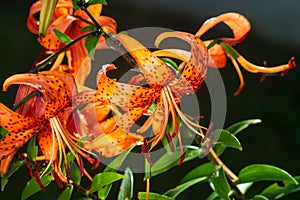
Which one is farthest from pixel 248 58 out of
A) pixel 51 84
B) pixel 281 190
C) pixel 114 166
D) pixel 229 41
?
pixel 51 84

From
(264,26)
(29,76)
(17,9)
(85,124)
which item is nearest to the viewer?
(29,76)

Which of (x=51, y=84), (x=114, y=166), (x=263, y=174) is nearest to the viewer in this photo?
(x=51, y=84)

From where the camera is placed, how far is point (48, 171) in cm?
78

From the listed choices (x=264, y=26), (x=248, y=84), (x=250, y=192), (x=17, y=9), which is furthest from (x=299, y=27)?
(x=250, y=192)

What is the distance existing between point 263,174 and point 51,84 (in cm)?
37

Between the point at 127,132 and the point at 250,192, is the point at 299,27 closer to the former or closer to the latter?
the point at 250,192

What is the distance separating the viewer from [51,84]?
2.35ft

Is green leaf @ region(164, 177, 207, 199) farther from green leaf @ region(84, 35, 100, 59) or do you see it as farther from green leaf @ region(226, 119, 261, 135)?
green leaf @ region(84, 35, 100, 59)

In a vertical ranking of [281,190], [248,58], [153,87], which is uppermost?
[153,87]

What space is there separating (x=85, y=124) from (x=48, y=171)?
0.28 ft

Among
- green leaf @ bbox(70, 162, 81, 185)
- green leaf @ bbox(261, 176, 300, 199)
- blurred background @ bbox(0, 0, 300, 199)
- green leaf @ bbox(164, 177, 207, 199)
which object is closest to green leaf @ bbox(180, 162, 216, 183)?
green leaf @ bbox(164, 177, 207, 199)

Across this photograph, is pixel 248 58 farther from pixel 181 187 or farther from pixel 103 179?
pixel 103 179

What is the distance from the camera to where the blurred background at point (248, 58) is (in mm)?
2658

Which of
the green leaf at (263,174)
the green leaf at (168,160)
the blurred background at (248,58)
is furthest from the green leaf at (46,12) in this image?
the blurred background at (248,58)
